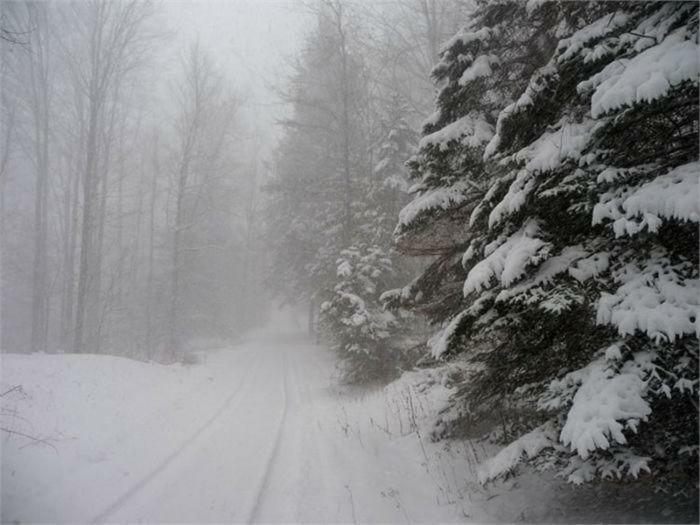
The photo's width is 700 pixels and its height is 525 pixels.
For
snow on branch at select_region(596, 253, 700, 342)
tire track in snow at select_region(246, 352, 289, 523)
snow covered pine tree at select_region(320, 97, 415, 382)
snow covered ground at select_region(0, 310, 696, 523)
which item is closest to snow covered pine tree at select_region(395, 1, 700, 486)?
snow on branch at select_region(596, 253, 700, 342)

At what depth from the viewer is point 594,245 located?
12.9ft

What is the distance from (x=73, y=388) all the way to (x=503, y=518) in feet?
29.0

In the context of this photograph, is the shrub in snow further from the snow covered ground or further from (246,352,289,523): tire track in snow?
(246,352,289,523): tire track in snow

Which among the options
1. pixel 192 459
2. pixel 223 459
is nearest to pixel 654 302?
pixel 223 459

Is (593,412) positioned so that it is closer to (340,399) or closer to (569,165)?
(569,165)

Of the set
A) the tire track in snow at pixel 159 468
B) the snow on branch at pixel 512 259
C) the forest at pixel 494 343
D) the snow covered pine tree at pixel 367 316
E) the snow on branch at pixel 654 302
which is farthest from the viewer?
the snow covered pine tree at pixel 367 316

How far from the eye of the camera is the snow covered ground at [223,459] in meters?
4.80

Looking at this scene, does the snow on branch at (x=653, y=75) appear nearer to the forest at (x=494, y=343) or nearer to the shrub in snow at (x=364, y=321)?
the forest at (x=494, y=343)

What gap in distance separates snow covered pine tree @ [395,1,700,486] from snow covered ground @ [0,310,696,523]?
1.16 meters

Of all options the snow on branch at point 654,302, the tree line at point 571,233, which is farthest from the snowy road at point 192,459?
the snow on branch at point 654,302

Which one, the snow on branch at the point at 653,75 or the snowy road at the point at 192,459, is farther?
the snowy road at the point at 192,459

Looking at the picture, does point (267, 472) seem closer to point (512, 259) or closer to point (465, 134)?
point (512, 259)

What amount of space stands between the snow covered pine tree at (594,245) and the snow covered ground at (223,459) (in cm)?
116

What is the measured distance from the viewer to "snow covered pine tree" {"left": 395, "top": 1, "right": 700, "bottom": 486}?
299 cm
